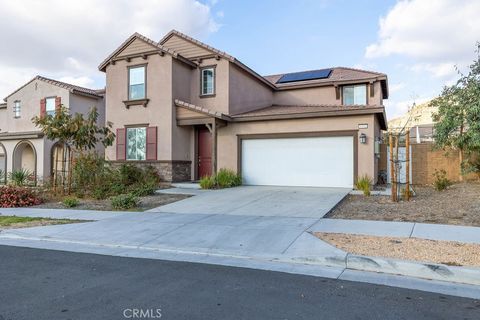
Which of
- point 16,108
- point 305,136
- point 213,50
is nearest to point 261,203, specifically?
point 305,136

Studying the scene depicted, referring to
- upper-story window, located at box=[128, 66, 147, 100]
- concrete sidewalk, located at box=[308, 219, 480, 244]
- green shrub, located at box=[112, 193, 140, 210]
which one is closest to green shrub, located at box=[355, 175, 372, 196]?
concrete sidewalk, located at box=[308, 219, 480, 244]

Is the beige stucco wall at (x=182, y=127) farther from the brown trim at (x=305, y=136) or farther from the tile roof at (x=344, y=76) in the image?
the tile roof at (x=344, y=76)

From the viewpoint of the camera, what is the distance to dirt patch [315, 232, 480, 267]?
5465mm

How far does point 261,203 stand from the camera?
11.5m

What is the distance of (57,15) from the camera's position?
15.6 meters

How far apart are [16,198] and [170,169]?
6.41m

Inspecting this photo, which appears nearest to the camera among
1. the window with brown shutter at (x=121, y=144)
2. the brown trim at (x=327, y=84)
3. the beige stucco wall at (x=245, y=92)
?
the beige stucco wall at (x=245, y=92)

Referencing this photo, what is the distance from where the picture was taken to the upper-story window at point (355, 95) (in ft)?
66.4

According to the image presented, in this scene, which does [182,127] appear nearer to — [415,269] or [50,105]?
[50,105]

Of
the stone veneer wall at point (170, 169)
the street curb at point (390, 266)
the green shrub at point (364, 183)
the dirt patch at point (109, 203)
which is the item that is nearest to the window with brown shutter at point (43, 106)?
the stone veneer wall at point (170, 169)

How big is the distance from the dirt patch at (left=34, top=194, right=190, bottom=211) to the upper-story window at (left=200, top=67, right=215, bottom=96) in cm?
684

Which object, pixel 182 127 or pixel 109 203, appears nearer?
pixel 109 203

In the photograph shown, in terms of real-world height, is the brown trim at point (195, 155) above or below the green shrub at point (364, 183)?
above
